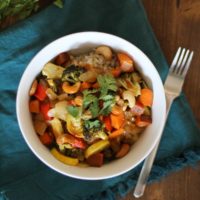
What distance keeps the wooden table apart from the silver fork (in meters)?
0.04

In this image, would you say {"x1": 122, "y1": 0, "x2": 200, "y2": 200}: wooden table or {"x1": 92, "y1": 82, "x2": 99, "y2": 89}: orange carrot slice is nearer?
{"x1": 92, "y1": 82, "x2": 99, "y2": 89}: orange carrot slice

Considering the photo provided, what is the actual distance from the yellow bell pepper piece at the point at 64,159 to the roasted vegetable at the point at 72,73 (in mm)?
161

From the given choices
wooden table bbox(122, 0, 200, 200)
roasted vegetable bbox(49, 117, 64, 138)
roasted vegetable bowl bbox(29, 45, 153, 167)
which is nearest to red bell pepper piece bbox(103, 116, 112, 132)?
roasted vegetable bowl bbox(29, 45, 153, 167)

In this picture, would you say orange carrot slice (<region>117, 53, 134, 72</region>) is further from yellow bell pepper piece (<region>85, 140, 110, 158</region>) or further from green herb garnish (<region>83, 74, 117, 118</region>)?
yellow bell pepper piece (<region>85, 140, 110, 158</region>)

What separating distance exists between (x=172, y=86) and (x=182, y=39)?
0.43ft

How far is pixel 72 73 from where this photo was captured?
101cm

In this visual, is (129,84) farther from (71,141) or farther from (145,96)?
(71,141)

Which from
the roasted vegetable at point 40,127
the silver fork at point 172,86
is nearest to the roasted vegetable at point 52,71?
the roasted vegetable at point 40,127

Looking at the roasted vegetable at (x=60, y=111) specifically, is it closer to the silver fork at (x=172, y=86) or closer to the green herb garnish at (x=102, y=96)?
the green herb garnish at (x=102, y=96)

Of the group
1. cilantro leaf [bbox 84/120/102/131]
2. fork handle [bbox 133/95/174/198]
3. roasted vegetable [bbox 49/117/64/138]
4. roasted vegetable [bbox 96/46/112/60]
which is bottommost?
fork handle [bbox 133/95/174/198]

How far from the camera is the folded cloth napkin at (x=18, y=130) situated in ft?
3.59

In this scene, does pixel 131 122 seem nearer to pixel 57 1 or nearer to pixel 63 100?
pixel 63 100

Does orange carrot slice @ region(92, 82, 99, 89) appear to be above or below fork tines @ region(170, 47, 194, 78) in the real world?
below

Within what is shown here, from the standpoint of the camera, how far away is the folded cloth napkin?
109 cm
